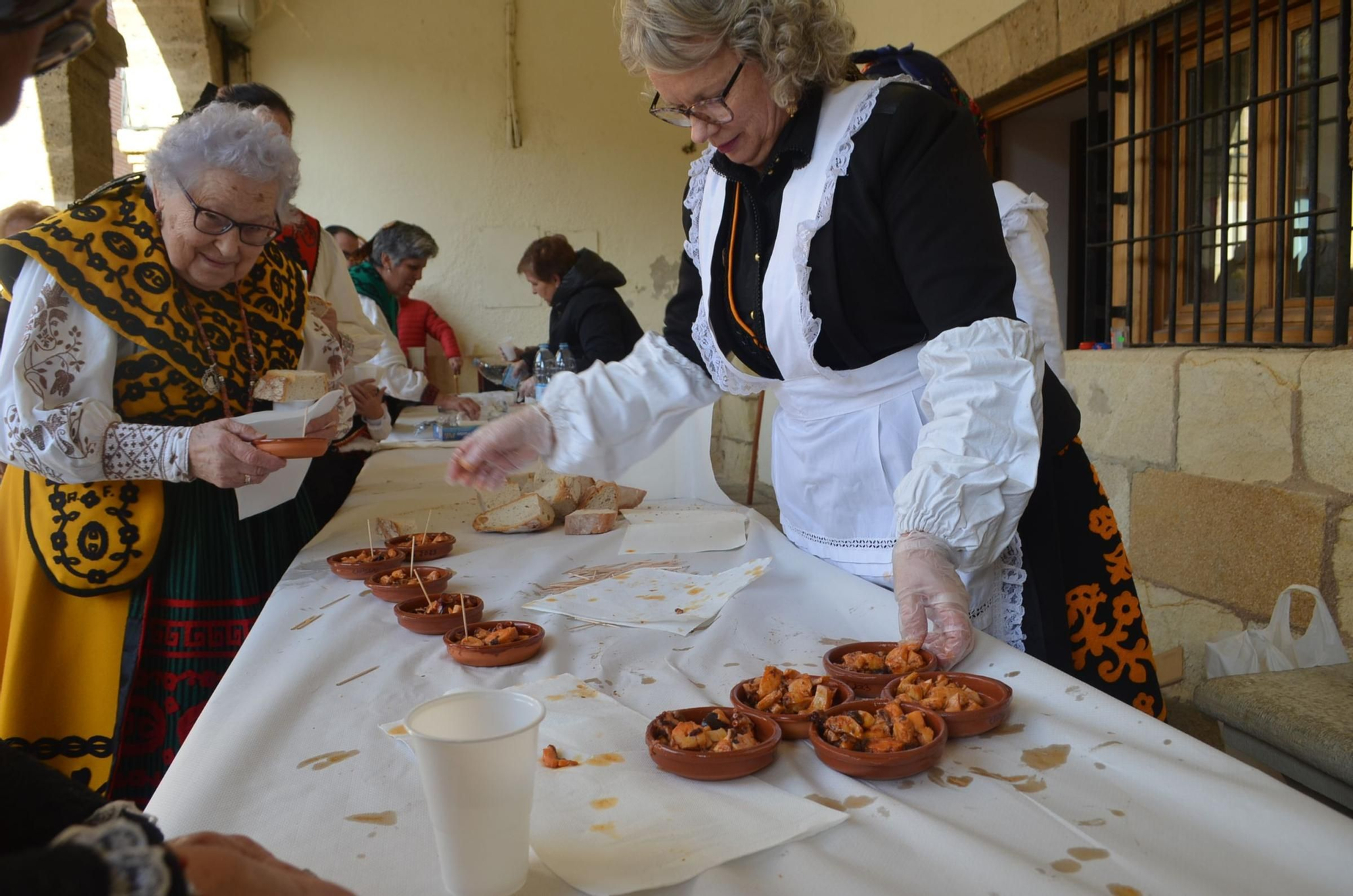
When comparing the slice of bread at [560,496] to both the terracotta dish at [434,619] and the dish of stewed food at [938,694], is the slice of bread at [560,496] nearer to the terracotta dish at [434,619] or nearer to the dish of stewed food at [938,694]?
the terracotta dish at [434,619]

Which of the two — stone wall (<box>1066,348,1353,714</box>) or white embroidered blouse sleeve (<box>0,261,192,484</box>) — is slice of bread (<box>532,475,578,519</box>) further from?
stone wall (<box>1066,348,1353,714</box>)

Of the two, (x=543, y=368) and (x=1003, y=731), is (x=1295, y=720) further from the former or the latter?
(x=543, y=368)

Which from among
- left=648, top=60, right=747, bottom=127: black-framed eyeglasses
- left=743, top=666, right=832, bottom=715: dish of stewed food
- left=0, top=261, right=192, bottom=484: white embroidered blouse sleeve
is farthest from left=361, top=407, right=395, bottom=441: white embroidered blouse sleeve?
left=743, top=666, right=832, bottom=715: dish of stewed food

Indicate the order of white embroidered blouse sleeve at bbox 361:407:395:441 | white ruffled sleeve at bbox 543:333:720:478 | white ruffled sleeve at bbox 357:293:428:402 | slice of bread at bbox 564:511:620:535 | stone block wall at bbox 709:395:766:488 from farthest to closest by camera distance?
stone block wall at bbox 709:395:766:488 < white ruffled sleeve at bbox 357:293:428:402 < white embroidered blouse sleeve at bbox 361:407:395:441 < slice of bread at bbox 564:511:620:535 < white ruffled sleeve at bbox 543:333:720:478

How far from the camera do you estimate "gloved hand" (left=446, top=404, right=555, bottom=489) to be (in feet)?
5.62

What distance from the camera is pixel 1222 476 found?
2.95m

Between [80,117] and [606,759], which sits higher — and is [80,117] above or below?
above

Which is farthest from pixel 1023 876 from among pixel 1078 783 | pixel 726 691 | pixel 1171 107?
pixel 1171 107

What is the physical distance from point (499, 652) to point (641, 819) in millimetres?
528

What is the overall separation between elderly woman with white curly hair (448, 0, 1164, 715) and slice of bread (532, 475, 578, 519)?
2.05ft

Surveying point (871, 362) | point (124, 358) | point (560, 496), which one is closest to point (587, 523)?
point (560, 496)

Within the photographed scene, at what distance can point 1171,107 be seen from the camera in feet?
10.9

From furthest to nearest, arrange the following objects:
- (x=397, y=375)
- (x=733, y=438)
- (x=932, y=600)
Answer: (x=733, y=438) < (x=397, y=375) < (x=932, y=600)

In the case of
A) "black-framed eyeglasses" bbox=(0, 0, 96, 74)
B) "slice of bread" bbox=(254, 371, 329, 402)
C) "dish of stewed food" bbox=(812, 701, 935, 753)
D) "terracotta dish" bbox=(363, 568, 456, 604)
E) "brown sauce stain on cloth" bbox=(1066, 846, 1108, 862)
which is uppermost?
"black-framed eyeglasses" bbox=(0, 0, 96, 74)
